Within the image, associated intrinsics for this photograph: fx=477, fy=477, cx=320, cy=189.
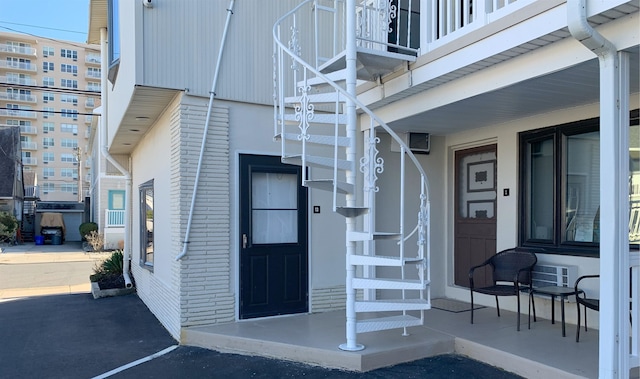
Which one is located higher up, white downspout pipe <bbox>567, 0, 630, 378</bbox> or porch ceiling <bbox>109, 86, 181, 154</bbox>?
porch ceiling <bbox>109, 86, 181, 154</bbox>

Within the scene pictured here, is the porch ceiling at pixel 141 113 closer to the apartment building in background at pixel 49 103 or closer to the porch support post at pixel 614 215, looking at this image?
the porch support post at pixel 614 215

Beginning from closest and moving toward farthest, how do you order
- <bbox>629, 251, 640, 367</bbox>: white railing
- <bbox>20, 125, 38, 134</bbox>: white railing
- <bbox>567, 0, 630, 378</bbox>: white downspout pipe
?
1. <bbox>567, 0, 630, 378</bbox>: white downspout pipe
2. <bbox>629, 251, 640, 367</bbox>: white railing
3. <bbox>20, 125, 38, 134</bbox>: white railing

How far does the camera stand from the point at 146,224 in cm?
762

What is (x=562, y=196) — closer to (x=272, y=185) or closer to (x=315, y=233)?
(x=315, y=233)

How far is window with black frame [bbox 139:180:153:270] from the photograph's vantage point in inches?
285

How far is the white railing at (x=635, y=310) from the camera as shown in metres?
3.20

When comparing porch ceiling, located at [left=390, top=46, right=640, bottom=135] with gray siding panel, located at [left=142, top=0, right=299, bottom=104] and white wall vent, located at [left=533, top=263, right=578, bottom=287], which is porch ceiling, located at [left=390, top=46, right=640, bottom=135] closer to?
white wall vent, located at [left=533, top=263, right=578, bottom=287]

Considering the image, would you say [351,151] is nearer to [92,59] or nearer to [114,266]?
[114,266]

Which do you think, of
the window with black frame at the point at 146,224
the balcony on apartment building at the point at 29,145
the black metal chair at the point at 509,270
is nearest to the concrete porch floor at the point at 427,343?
the black metal chair at the point at 509,270

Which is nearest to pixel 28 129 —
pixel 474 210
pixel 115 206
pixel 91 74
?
pixel 91 74

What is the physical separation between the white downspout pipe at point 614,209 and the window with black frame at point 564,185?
1674 mm

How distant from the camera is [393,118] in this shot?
213 inches

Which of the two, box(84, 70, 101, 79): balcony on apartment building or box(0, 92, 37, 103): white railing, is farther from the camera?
box(84, 70, 101, 79): balcony on apartment building

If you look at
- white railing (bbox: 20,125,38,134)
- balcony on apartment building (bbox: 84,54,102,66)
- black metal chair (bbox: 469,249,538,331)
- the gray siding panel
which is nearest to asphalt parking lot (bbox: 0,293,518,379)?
black metal chair (bbox: 469,249,538,331)
